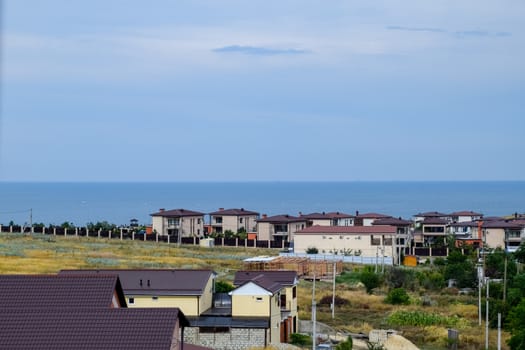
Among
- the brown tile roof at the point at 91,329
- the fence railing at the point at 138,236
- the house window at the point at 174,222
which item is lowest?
the fence railing at the point at 138,236

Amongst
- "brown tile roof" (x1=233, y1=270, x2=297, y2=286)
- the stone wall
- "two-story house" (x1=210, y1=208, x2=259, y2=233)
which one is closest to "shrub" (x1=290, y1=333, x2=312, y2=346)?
"brown tile roof" (x1=233, y1=270, x2=297, y2=286)

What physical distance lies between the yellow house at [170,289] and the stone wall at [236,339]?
174 centimetres

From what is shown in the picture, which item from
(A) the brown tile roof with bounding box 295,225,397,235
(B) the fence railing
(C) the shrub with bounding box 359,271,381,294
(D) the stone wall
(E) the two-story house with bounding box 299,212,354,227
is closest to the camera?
(D) the stone wall

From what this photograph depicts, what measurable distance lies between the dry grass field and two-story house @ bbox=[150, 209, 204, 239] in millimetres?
9824

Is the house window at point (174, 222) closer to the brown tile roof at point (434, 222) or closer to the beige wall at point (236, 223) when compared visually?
the beige wall at point (236, 223)

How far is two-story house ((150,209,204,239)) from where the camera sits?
8500 centimetres

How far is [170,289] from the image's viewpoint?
34719 mm

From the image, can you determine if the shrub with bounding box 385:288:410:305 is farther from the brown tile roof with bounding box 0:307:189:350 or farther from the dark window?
the brown tile roof with bounding box 0:307:189:350

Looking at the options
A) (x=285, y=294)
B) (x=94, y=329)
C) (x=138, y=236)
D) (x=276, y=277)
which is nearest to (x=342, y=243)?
(x=138, y=236)

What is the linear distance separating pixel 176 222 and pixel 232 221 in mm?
6983

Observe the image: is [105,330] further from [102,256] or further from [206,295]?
[102,256]

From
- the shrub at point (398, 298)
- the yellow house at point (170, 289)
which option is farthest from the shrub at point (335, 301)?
the yellow house at point (170, 289)

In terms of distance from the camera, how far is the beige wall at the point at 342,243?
67.8 m

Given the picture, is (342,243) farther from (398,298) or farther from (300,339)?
(300,339)
